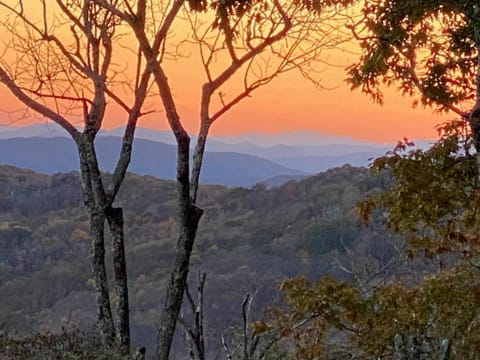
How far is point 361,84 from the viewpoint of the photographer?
22.9 feet

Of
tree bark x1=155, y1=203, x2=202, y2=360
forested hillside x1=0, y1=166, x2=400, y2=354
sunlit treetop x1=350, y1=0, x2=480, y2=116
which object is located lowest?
forested hillside x1=0, y1=166, x2=400, y2=354

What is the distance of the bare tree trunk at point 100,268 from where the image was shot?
6229 mm

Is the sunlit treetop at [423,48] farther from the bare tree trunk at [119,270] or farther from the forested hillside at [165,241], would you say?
the forested hillside at [165,241]

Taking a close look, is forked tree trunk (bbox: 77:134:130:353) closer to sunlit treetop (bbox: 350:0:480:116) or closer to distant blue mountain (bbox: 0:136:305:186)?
sunlit treetop (bbox: 350:0:480:116)

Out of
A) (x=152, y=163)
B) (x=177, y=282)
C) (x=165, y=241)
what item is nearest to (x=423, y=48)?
(x=177, y=282)

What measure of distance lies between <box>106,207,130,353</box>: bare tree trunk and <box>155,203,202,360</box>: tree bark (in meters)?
0.35

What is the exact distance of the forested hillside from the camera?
1142 inches

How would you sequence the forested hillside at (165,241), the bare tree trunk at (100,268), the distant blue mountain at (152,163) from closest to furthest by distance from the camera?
the bare tree trunk at (100,268)
the forested hillside at (165,241)
the distant blue mountain at (152,163)

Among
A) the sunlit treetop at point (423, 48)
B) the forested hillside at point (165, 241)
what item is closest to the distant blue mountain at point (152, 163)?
the forested hillside at point (165, 241)

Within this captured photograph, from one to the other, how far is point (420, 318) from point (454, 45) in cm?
249

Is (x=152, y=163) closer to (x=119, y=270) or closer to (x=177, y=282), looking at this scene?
(x=119, y=270)

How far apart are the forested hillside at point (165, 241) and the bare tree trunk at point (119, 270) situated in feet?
37.3

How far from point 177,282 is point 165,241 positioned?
34.1 meters

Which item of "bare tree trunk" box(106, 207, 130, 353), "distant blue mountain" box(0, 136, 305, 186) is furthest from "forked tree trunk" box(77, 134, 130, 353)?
"distant blue mountain" box(0, 136, 305, 186)
